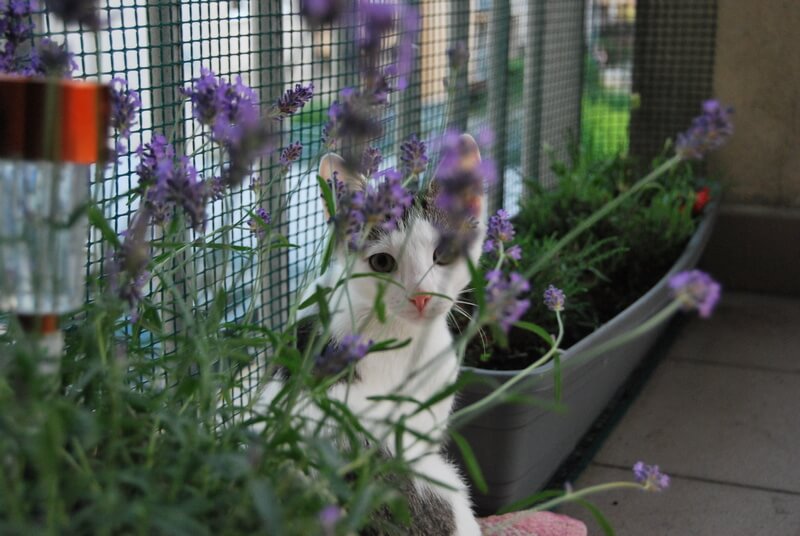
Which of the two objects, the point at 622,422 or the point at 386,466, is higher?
the point at 386,466

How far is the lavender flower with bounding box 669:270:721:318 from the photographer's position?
30.6 inches

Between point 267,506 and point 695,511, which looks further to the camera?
point 695,511

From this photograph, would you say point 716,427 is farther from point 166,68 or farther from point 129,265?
point 129,265

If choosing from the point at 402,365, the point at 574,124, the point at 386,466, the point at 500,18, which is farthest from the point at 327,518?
the point at 574,124

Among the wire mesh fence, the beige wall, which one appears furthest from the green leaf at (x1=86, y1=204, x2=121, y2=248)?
the beige wall

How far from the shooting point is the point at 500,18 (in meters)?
2.97

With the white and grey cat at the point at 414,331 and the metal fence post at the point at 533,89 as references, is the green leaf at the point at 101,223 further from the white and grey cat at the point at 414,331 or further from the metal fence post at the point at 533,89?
the metal fence post at the point at 533,89

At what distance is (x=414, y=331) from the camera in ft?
5.16

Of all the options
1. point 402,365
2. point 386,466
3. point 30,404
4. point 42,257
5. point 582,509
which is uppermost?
point 42,257

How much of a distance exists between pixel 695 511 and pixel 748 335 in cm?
120

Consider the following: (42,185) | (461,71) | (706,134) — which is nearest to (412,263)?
(706,134)

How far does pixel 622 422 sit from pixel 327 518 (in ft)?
5.83

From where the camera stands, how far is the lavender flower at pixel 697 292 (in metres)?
0.78

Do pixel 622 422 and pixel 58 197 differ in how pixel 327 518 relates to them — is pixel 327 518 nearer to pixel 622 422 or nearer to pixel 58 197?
pixel 58 197
